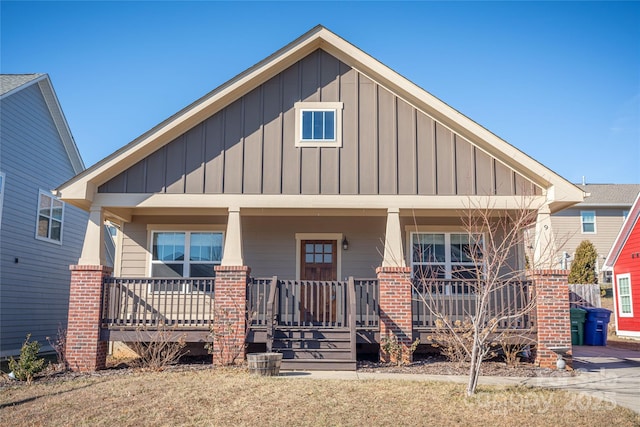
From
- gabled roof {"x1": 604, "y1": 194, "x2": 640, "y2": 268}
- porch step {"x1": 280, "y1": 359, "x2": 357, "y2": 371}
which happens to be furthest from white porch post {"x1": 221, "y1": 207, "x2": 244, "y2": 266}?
gabled roof {"x1": 604, "y1": 194, "x2": 640, "y2": 268}

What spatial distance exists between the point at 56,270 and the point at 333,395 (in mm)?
12951

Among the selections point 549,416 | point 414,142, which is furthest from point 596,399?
point 414,142

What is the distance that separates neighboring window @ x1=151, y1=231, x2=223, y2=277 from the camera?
45.0 feet

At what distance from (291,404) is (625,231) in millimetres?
17244

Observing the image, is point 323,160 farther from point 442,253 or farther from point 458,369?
point 458,369

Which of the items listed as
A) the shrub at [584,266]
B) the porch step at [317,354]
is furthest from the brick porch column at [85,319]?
the shrub at [584,266]

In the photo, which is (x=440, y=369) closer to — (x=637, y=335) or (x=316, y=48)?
(x=316, y=48)

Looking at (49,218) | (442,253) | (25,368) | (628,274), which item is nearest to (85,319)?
(25,368)

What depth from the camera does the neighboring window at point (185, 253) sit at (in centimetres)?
1372

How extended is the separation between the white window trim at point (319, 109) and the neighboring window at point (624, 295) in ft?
46.1

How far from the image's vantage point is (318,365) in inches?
409

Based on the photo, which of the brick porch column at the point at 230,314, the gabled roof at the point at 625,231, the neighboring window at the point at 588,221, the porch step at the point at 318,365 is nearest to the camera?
the porch step at the point at 318,365

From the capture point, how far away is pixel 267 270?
13828 mm

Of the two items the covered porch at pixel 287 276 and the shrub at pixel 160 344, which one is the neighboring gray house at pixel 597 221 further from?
the shrub at pixel 160 344
